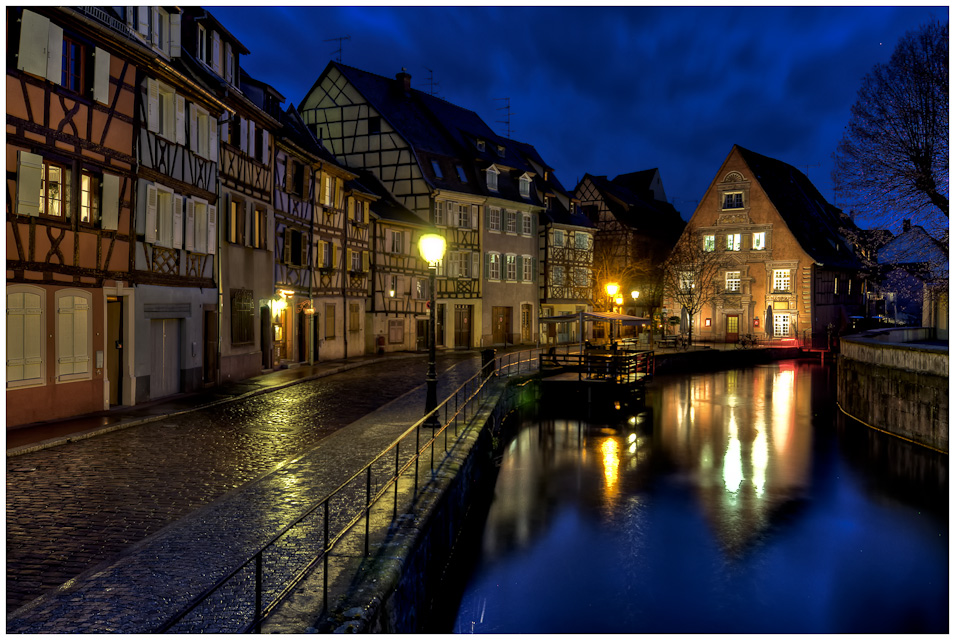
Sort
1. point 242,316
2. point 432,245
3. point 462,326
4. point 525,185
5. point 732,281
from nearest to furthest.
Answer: point 432,245 → point 242,316 → point 462,326 → point 525,185 → point 732,281

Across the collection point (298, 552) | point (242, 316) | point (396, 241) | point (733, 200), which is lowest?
point (298, 552)

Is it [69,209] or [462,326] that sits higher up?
[69,209]

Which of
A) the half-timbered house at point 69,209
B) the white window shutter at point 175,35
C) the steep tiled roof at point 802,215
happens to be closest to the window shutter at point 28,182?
the half-timbered house at point 69,209

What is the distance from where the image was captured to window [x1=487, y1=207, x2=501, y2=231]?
43.1 m

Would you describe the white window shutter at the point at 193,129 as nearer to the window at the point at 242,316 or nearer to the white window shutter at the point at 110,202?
the white window shutter at the point at 110,202

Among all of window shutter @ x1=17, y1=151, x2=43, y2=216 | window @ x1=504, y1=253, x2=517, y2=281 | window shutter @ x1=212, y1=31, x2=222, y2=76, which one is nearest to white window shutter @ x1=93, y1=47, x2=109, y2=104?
window shutter @ x1=17, y1=151, x2=43, y2=216

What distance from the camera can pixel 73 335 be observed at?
49.2 feet

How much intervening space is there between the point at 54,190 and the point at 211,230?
6.22 m

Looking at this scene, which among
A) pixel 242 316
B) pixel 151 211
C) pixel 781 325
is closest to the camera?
pixel 151 211

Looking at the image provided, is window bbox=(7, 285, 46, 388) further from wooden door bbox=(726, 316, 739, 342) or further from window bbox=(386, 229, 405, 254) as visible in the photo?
wooden door bbox=(726, 316, 739, 342)

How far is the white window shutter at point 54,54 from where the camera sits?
45.5 ft

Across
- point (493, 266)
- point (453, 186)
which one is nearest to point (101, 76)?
point (453, 186)

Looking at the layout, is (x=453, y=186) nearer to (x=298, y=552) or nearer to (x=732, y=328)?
(x=732, y=328)

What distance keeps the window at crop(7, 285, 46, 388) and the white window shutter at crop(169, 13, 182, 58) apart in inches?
315
